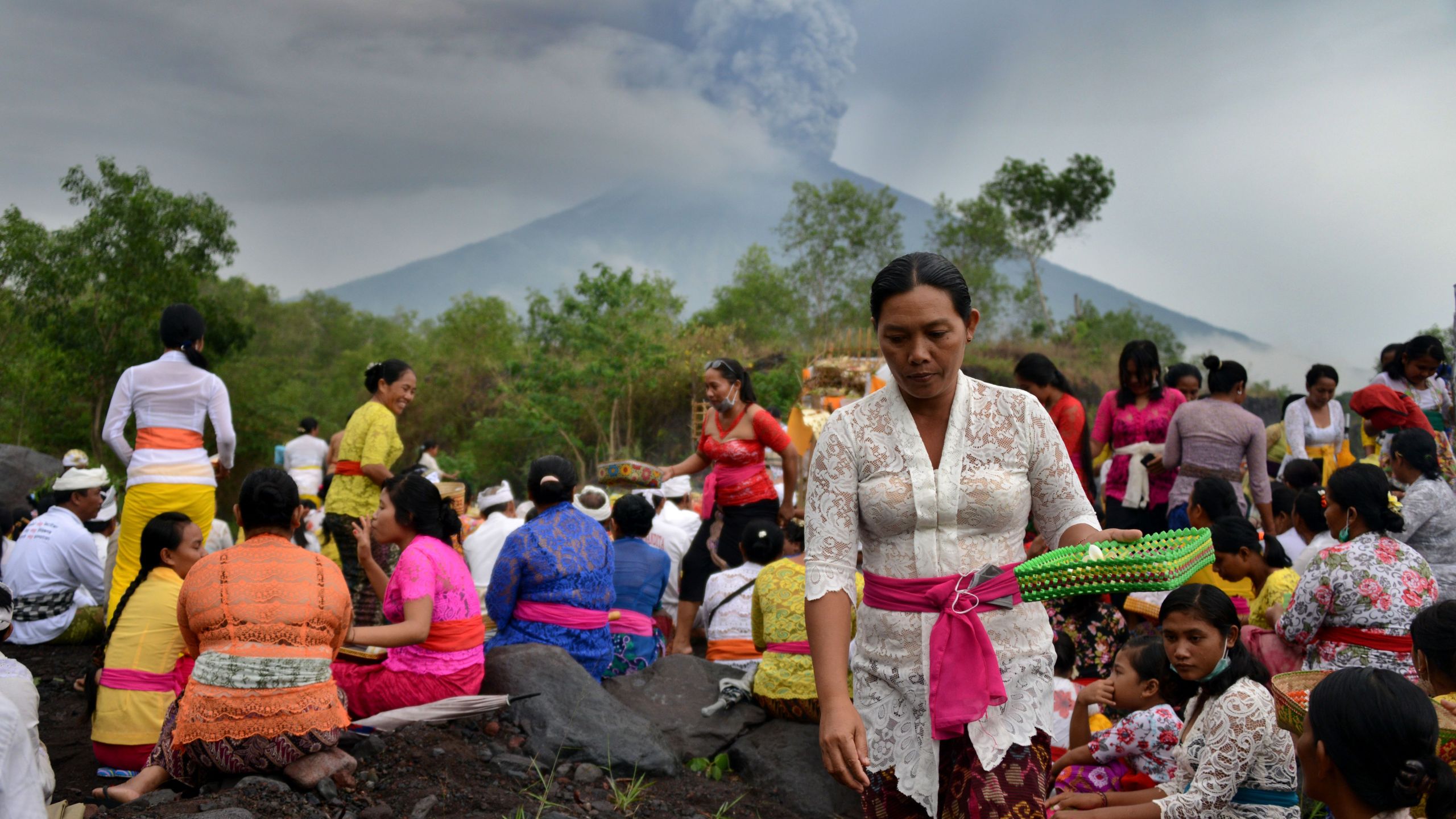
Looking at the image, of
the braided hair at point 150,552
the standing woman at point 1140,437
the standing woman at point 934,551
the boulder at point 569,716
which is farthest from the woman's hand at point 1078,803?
the braided hair at point 150,552

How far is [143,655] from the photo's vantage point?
4523 mm

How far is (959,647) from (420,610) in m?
2.79

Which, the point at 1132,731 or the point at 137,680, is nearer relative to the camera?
the point at 1132,731

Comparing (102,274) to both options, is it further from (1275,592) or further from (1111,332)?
(1111,332)

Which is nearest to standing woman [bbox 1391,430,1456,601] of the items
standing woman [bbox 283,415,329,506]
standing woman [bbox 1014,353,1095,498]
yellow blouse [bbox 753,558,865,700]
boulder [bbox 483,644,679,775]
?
standing woman [bbox 1014,353,1095,498]

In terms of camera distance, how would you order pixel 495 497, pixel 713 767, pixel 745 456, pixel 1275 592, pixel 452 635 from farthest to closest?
pixel 495 497, pixel 745 456, pixel 713 767, pixel 1275 592, pixel 452 635

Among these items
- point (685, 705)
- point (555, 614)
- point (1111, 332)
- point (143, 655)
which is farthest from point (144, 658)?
point (1111, 332)

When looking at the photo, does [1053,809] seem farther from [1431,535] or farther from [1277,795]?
[1431,535]

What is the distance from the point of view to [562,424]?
23438 millimetres

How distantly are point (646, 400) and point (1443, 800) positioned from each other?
2402 centimetres

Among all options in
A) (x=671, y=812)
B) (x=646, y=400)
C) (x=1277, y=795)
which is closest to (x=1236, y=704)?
(x=1277, y=795)

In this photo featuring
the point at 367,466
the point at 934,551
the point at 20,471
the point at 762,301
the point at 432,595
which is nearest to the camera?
the point at 934,551

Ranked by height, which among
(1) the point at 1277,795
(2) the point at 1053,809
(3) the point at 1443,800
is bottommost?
(2) the point at 1053,809

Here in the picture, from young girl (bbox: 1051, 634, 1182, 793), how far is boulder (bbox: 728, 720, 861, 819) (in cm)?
103
